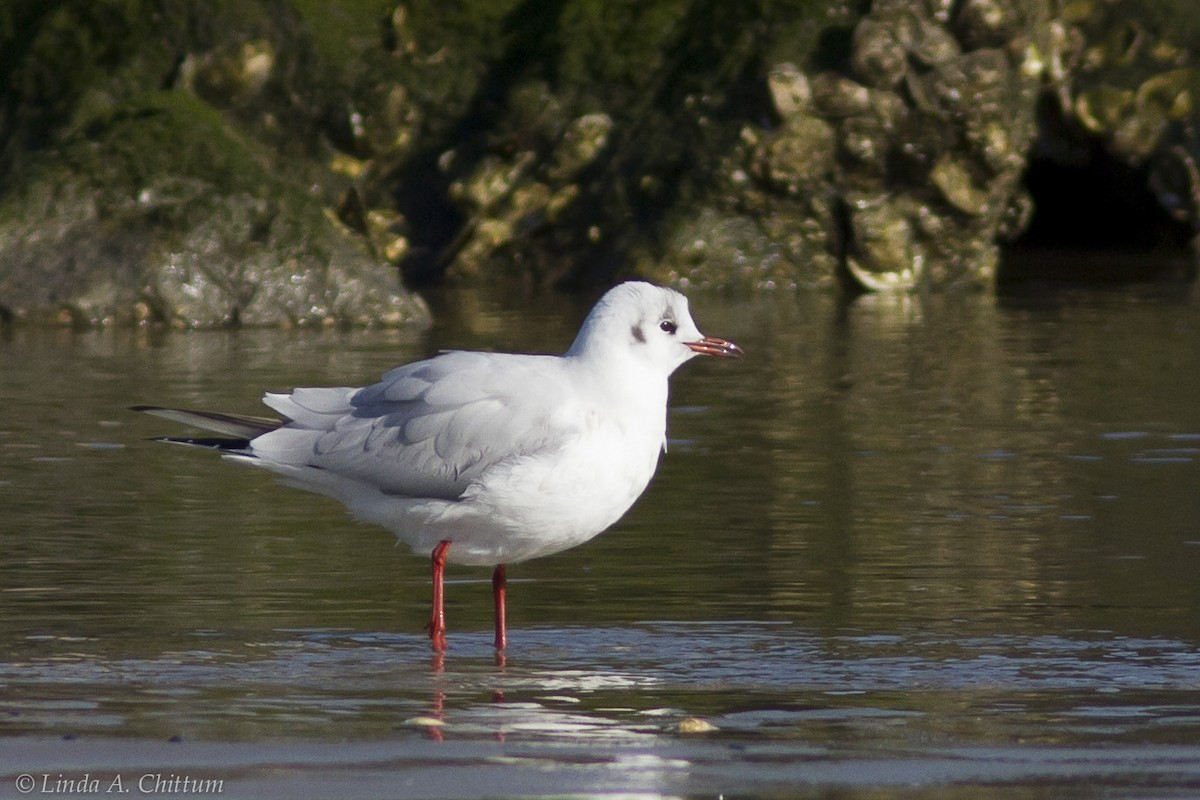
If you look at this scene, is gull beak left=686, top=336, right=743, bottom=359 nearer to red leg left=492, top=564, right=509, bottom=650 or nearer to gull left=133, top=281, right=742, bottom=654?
gull left=133, top=281, right=742, bottom=654

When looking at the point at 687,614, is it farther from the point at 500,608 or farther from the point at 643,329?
the point at 643,329

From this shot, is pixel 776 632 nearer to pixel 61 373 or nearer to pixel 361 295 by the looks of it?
pixel 61 373

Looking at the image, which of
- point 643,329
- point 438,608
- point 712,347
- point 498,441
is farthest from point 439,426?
point 712,347

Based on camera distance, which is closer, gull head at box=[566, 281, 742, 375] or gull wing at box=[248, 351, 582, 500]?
gull wing at box=[248, 351, 582, 500]

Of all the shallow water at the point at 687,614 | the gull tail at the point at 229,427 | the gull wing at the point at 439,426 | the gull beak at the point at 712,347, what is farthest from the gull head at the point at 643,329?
the gull tail at the point at 229,427

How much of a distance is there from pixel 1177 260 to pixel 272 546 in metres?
17.4

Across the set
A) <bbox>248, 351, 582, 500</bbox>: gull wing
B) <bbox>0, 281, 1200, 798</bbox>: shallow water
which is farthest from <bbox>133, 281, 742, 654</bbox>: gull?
<bbox>0, 281, 1200, 798</bbox>: shallow water

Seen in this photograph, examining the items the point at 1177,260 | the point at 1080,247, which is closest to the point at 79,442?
the point at 1177,260

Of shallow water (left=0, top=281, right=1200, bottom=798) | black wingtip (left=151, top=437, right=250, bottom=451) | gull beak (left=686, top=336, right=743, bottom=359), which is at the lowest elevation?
shallow water (left=0, top=281, right=1200, bottom=798)

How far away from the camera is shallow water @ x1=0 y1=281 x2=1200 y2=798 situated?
5371mm

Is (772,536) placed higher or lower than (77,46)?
lower

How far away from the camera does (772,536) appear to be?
8859 mm

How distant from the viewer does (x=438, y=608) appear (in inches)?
275

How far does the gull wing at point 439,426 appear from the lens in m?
7.06
